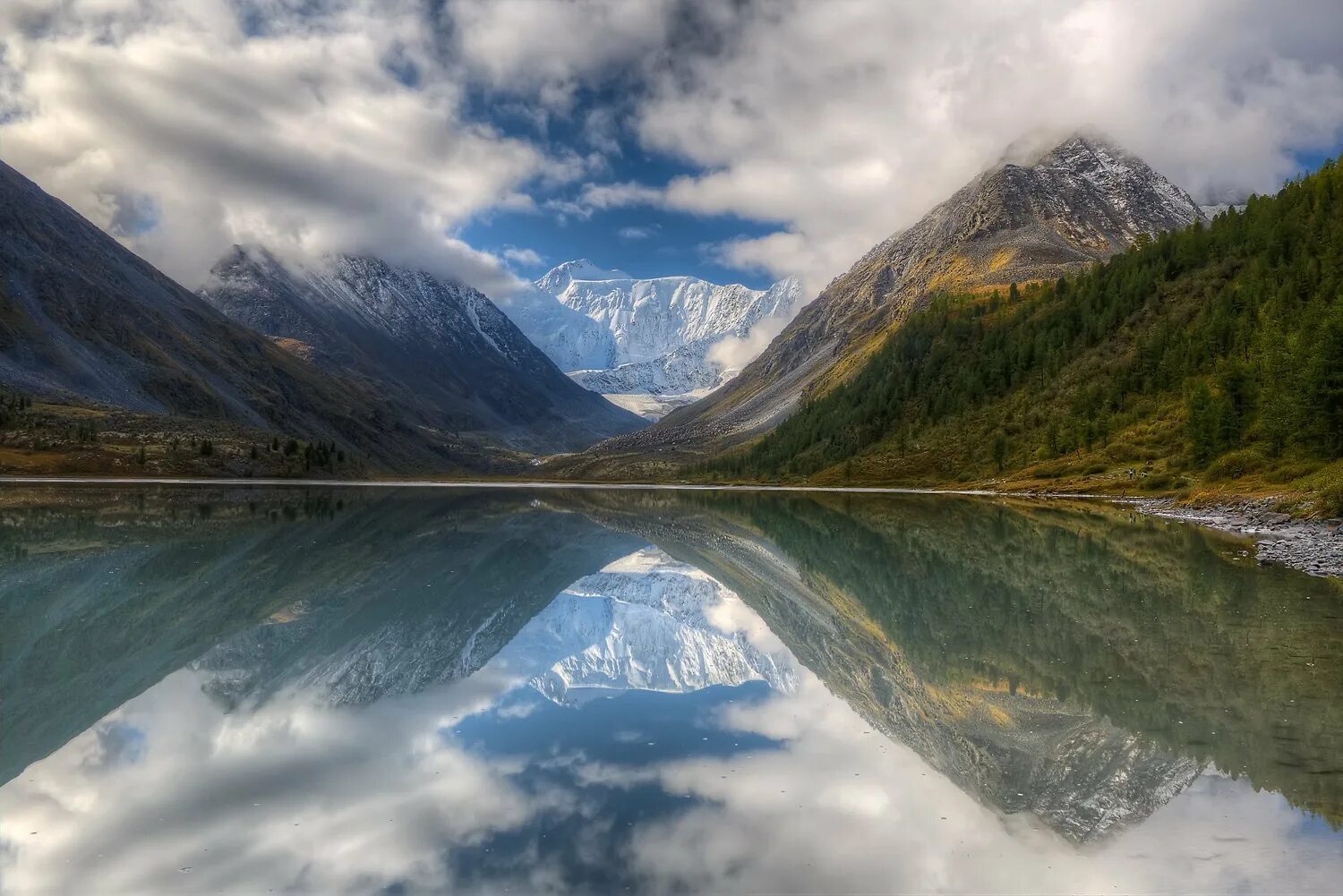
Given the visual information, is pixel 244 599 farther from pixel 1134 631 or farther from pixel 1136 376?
pixel 1136 376

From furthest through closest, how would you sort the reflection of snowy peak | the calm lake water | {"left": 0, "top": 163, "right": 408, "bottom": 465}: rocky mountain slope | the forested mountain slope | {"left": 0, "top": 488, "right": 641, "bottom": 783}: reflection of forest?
{"left": 0, "top": 163, "right": 408, "bottom": 465}: rocky mountain slope
the forested mountain slope
the reflection of snowy peak
{"left": 0, "top": 488, "right": 641, "bottom": 783}: reflection of forest
the calm lake water

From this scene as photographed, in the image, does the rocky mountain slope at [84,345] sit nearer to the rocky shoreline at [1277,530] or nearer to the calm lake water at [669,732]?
the calm lake water at [669,732]

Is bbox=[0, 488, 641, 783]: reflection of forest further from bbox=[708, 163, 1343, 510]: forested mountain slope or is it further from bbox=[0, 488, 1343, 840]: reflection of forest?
bbox=[708, 163, 1343, 510]: forested mountain slope

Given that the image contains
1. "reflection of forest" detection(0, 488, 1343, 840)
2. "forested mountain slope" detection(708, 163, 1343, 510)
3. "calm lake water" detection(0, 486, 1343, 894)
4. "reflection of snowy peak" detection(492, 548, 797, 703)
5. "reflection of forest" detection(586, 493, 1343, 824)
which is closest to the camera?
"calm lake water" detection(0, 486, 1343, 894)

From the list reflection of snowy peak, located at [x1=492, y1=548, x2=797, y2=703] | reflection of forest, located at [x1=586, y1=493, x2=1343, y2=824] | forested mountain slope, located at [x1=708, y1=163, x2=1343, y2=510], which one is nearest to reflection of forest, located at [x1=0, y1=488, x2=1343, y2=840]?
reflection of forest, located at [x1=586, y1=493, x2=1343, y2=824]

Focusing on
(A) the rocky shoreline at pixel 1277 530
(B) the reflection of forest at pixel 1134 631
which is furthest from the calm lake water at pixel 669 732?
(A) the rocky shoreline at pixel 1277 530

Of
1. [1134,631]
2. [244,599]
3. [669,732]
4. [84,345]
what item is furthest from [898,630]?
[84,345]

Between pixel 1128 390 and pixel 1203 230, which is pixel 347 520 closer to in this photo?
pixel 1128 390
